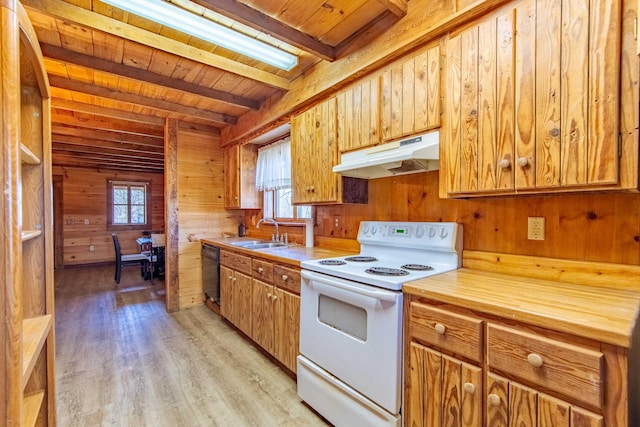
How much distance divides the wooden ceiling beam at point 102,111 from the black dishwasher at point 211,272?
169 cm

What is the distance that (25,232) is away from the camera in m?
1.17

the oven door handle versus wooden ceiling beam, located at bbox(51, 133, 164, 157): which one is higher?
wooden ceiling beam, located at bbox(51, 133, 164, 157)

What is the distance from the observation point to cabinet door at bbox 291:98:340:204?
7.50 ft

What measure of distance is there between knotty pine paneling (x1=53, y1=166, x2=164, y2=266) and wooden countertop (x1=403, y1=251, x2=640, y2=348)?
8073mm

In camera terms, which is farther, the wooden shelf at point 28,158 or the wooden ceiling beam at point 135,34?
the wooden ceiling beam at point 135,34

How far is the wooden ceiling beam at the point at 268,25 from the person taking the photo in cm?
167

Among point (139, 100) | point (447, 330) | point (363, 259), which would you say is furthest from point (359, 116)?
point (139, 100)

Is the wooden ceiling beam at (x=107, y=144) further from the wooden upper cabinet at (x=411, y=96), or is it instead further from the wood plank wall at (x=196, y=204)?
the wooden upper cabinet at (x=411, y=96)

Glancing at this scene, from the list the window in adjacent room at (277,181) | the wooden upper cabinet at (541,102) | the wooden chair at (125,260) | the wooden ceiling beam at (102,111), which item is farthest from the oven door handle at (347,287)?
the wooden chair at (125,260)

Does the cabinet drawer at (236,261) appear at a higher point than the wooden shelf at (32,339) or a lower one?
lower

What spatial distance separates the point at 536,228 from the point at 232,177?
11.2 feet

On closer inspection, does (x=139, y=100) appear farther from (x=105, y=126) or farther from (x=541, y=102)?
(x=541, y=102)

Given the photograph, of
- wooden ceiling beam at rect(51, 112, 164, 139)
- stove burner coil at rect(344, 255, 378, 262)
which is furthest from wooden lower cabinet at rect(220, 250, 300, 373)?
wooden ceiling beam at rect(51, 112, 164, 139)

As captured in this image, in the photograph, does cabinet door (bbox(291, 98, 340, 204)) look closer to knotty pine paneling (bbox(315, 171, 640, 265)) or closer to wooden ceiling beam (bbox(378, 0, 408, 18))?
knotty pine paneling (bbox(315, 171, 640, 265))
